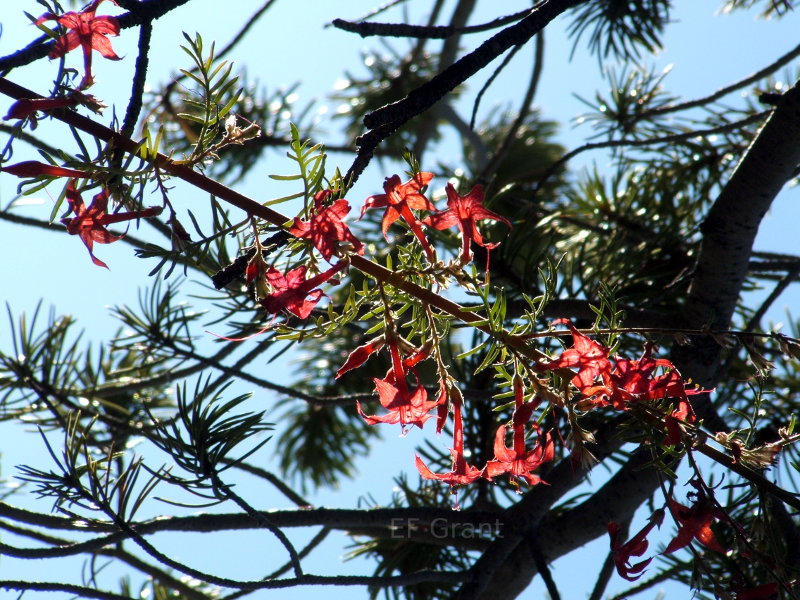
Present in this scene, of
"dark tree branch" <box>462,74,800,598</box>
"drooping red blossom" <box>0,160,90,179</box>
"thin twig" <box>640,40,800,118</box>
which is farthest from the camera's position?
"thin twig" <box>640,40,800,118</box>

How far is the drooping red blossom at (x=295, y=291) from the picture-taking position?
0.36 metres

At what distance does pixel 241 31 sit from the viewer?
2.91 ft

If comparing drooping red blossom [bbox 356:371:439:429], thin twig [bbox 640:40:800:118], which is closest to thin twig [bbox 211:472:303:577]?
drooping red blossom [bbox 356:371:439:429]

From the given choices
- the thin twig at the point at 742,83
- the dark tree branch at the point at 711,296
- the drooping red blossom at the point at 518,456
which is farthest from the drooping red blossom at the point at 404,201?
the thin twig at the point at 742,83

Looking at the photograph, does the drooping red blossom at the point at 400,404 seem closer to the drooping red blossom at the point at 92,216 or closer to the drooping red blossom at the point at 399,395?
the drooping red blossom at the point at 399,395

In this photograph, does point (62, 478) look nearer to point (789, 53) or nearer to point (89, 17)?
point (89, 17)

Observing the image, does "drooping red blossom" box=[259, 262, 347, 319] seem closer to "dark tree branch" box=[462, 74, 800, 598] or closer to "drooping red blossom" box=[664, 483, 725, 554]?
"drooping red blossom" box=[664, 483, 725, 554]

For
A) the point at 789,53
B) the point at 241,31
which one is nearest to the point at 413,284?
the point at 241,31

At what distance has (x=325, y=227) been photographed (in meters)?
0.35

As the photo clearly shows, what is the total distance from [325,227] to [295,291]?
38mm

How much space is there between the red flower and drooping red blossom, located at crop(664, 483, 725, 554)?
0.41 meters

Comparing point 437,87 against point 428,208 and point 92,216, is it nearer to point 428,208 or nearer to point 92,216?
point 428,208

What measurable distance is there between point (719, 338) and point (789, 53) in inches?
24.9

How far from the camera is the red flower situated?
0.38 meters
